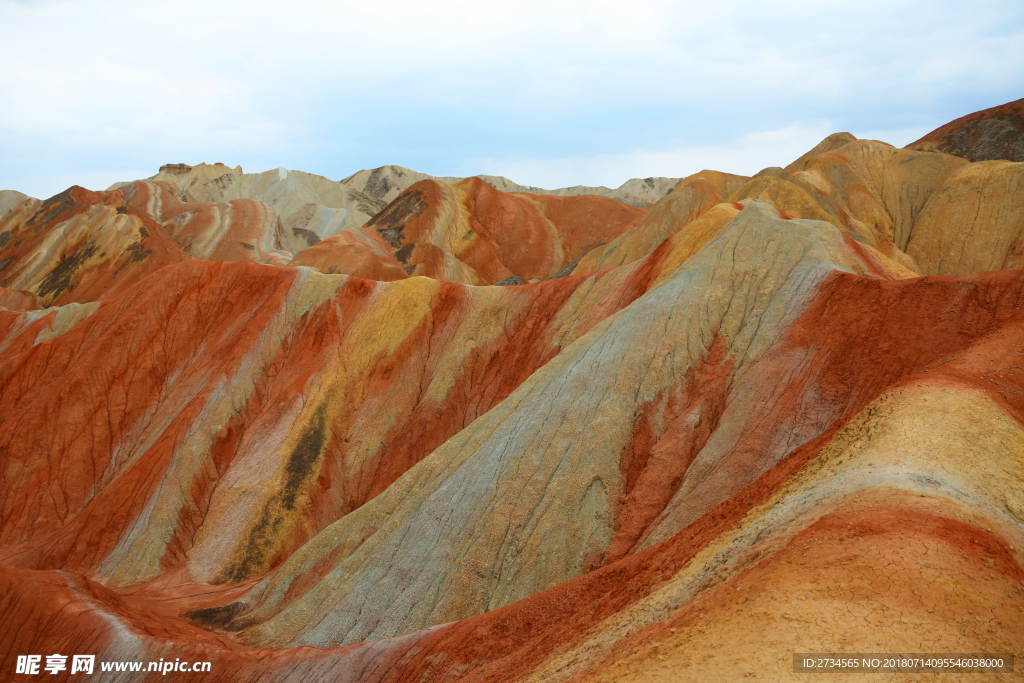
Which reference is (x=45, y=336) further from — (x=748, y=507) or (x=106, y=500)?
(x=748, y=507)

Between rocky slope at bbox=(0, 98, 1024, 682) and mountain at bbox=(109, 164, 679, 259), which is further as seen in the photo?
mountain at bbox=(109, 164, 679, 259)

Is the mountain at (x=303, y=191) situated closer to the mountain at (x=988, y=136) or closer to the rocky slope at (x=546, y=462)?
the mountain at (x=988, y=136)

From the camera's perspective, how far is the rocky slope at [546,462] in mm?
11109

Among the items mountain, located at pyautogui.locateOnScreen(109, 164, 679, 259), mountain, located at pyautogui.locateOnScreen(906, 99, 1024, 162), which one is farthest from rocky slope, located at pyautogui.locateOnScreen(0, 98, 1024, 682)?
mountain, located at pyautogui.locateOnScreen(109, 164, 679, 259)

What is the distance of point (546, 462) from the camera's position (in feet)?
73.3

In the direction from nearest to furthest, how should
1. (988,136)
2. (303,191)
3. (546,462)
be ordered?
1. (546,462)
2. (988,136)
3. (303,191)

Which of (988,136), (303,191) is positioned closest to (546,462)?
(988,136)

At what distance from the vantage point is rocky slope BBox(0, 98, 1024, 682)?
11.1 metres

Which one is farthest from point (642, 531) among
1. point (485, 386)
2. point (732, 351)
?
point (485, 386)

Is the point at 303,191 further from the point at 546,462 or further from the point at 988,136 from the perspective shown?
A: the point at 546,462

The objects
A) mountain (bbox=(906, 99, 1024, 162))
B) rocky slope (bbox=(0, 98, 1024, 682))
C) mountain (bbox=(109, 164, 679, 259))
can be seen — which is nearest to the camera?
rocky slope (bbox=(0, 98, 1024, 682))

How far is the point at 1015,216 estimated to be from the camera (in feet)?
160

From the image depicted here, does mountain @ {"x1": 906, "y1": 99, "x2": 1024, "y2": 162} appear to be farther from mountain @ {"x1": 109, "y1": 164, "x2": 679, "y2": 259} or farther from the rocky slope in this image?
mountain @ {"x1": 109, "y1": 164, "x2": 679, "y2": 259}

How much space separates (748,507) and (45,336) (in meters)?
48.7
